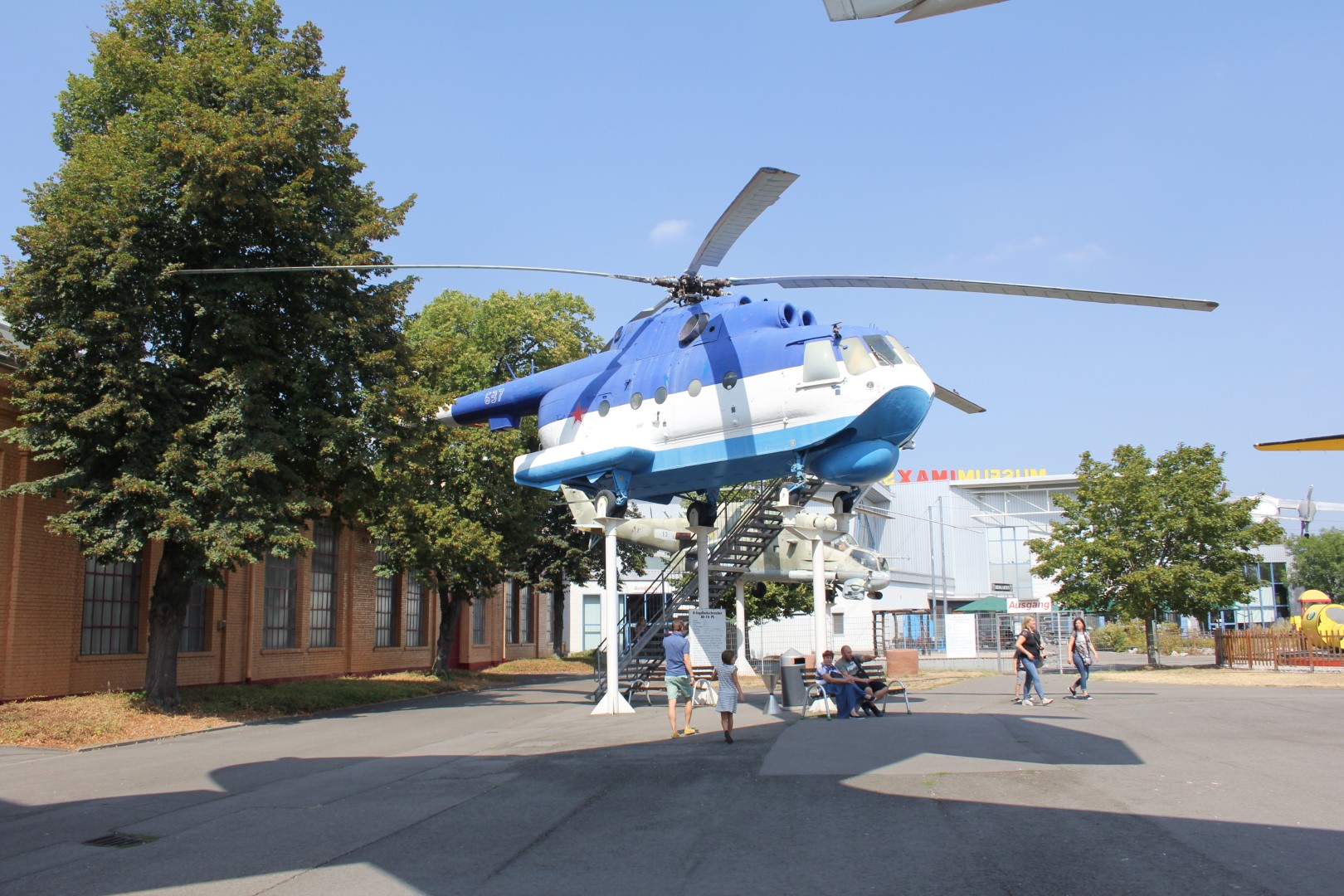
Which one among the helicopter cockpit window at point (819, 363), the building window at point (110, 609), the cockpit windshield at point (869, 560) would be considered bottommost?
the building window at point (110, 609)

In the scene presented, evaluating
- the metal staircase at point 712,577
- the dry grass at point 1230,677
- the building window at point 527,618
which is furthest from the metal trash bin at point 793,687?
the building window at point 527,618

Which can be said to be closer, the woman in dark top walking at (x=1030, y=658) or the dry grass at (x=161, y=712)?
the dry grass at (x=161, y=712)

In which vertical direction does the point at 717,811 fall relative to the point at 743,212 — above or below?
below

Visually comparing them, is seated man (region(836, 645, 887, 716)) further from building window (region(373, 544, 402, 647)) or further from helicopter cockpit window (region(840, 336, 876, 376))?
building window (region(373, 544, 402, 647))

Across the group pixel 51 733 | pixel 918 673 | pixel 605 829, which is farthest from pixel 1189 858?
pixel 918 673

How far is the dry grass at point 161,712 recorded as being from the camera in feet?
53.2

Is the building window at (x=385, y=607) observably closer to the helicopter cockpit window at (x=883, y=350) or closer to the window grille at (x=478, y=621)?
the window grille at (x=478, y=621)

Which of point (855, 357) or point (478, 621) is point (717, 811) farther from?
point (478, 621)

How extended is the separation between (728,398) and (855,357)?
2395 millimetres

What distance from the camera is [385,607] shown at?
111 ft

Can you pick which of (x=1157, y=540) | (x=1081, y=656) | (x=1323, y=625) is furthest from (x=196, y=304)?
(x=1323, y=625)

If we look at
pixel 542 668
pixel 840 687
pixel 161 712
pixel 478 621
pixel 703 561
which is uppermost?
pixel 703 561

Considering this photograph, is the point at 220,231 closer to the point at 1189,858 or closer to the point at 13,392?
the point at 13,392

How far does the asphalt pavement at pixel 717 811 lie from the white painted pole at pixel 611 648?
11.2 feet
